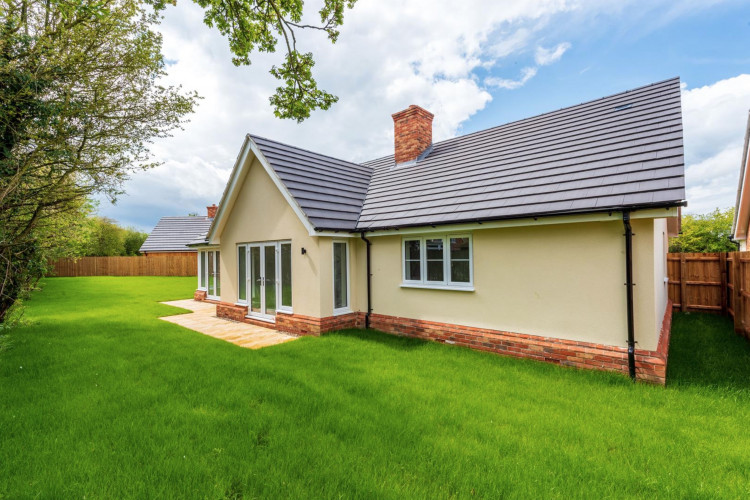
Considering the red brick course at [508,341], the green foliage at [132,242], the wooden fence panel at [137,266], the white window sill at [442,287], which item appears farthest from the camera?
the green foliage at [132,242]

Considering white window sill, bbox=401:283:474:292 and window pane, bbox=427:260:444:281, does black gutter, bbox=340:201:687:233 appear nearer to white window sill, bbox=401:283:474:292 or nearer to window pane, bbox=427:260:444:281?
window pane, bbox=427:260:444:281

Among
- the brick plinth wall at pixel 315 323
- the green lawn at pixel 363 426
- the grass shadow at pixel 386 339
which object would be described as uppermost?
the brick plinth wall at pixel 315 323

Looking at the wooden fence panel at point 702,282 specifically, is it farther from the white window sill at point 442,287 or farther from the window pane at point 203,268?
the window pane at point 203,268

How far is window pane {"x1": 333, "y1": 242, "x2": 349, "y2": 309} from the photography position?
991 cm

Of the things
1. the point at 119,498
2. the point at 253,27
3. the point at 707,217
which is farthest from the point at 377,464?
the point at 707,217

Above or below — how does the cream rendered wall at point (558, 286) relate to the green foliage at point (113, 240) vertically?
below

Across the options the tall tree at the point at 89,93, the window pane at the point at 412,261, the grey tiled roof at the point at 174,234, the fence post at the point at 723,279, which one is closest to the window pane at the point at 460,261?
the window pane at the point at 412,261

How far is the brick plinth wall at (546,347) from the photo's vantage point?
5918mm

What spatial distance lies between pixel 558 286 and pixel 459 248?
95.4 inches

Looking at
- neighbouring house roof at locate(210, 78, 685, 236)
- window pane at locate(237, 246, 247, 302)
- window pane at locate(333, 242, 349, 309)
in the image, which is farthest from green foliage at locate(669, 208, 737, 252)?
window pane at locate(237, 246, 247, 302)

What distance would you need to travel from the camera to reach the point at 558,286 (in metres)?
6.92

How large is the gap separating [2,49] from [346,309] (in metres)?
9.05

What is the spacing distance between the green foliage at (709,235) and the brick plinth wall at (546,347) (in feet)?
71.3

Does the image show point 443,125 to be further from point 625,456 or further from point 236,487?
point 236,487
